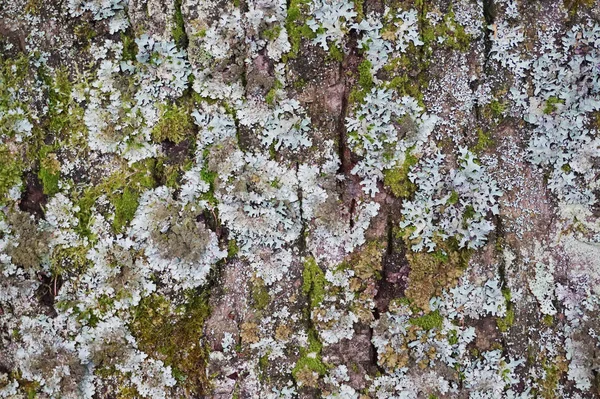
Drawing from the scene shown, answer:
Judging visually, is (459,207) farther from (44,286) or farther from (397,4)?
(44,286)

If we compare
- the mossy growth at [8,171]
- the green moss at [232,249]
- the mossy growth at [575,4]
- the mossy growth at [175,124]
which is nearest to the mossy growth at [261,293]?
the green moss at [232,249]

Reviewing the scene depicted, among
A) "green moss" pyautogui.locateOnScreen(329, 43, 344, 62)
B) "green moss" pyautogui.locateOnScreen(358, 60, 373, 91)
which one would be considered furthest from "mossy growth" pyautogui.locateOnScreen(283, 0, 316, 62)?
"green moss" pyautogui.locateOnScreen(358, 60, 373, 91)

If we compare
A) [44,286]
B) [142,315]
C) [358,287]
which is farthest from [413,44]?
[44,286]

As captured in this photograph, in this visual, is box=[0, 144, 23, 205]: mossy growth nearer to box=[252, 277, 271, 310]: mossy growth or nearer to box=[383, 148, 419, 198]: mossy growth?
box=[252, 277, 271, 310]: mossy growth

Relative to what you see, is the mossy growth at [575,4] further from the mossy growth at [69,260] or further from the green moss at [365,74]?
the mossy growth at [69,260]

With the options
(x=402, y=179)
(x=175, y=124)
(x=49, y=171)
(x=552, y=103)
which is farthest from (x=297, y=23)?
(x=49, y=171)
